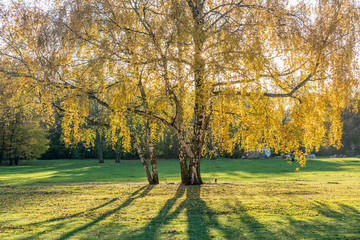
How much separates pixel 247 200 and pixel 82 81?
21.3 ft

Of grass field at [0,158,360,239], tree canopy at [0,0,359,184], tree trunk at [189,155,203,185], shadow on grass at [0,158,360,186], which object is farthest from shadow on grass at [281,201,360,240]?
shadow on grass at [0,158,360,186]

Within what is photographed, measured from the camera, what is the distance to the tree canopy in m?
8.91

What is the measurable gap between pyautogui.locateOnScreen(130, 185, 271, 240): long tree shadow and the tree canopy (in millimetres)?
2632

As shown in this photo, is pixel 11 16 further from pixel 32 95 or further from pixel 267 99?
pixel 267 99

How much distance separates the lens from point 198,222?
723cm

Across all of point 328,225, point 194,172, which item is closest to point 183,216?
point 328,225

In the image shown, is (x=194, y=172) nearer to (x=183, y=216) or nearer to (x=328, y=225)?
(x=183, y=216)

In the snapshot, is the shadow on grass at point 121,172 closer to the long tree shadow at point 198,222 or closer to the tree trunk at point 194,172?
the tree trunk at point 194,172

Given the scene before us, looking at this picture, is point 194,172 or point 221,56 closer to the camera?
point 221,56

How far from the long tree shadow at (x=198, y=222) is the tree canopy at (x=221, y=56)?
2632mm

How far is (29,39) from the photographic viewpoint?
34.2 ft

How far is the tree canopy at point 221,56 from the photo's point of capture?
891cm

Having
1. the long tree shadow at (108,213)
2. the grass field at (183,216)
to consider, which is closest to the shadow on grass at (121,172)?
the long tree shadow at (108,213)

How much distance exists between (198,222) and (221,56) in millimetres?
4513
